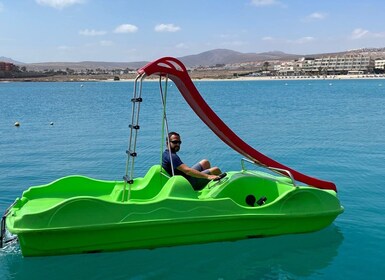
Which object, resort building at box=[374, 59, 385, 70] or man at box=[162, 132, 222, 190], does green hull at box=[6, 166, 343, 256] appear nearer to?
man at box=[162, 132, 222, 190]

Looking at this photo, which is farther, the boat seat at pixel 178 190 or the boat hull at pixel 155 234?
the boat seat at pixel 178 190

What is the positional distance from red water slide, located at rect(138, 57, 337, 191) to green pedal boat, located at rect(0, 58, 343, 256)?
0.05ft

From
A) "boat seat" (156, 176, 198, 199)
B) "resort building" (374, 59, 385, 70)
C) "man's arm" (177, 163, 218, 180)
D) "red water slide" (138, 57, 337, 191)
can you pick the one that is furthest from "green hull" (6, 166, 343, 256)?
"resort building" (374, 59, 385, 70)

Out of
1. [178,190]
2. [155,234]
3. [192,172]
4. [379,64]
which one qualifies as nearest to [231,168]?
[192,172]

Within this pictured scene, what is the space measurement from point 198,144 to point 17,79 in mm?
191788

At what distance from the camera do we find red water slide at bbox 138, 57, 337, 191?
26.0 feet

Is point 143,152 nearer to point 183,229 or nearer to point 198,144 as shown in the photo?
point 198,144

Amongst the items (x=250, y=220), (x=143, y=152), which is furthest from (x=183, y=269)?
(x=143, y=152)

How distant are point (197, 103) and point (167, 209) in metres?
2.00

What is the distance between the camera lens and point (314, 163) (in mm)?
15094

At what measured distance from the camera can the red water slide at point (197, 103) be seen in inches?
312

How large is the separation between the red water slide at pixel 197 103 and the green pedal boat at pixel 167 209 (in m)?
0.02

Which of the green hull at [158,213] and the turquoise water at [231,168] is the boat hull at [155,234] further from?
the turquoise water at [231,168]

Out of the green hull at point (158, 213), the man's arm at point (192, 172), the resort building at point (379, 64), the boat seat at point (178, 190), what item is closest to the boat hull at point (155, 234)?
the green hull at point (158, 213)
